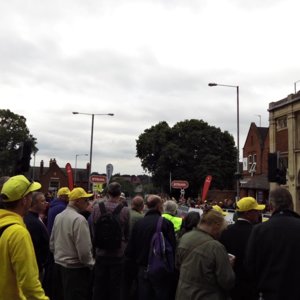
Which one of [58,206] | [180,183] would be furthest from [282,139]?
[58,206]

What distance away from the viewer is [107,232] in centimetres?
723

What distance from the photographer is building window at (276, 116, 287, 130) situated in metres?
41.5

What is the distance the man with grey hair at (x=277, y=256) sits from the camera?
14.4 feet

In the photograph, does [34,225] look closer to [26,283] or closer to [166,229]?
[166,229]

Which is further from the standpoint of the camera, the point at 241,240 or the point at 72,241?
the point at 72,241

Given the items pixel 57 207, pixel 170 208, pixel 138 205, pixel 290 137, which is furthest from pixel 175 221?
pixel 290 137

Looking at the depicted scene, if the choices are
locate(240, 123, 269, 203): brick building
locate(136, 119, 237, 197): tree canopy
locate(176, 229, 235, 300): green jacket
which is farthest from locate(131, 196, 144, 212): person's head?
locate(136, 119, 237, 197): tree canopy

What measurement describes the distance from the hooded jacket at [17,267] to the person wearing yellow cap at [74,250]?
3.09 m

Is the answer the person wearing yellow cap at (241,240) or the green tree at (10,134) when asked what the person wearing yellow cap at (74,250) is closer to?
the person wearing yellow cap at (241,240)

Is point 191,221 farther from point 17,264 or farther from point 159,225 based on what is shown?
point 17,264

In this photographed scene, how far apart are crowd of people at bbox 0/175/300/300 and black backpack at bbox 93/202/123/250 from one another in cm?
2

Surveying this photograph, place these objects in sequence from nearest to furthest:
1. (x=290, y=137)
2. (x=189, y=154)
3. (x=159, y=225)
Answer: (x=159, y=225) < (x=290, y=137) < (x=189, y=154)

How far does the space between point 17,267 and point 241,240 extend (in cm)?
297

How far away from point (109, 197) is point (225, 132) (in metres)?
61.2
